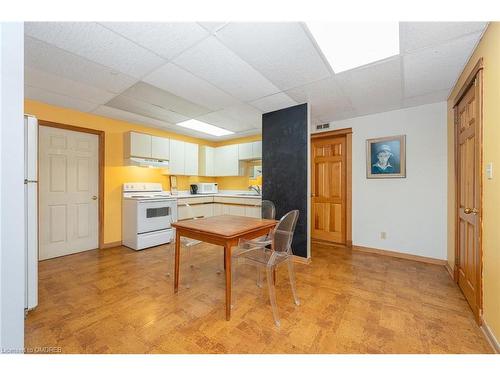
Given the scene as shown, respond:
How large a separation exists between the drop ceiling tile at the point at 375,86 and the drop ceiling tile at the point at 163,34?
1.61 metres

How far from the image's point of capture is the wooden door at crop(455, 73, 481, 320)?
1.82 m

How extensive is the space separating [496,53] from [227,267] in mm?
2550

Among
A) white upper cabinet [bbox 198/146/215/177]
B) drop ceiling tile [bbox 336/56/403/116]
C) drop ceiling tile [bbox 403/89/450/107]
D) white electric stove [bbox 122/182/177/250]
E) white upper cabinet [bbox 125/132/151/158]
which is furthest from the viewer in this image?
white upper cabinet [bbox 198/146/215/177]

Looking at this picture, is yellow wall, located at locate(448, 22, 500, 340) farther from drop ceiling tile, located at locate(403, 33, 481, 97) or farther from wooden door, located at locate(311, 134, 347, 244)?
wooden door, located at locate(311, 134, 347, 244)

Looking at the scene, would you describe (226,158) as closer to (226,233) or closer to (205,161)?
(205,161)

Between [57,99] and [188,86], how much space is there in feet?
6.60

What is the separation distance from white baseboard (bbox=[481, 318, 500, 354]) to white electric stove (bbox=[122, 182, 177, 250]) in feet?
12.2

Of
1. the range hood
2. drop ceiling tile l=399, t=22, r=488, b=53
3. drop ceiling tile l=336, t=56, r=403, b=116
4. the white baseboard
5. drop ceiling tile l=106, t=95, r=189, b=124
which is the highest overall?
drop ceiling tile l=336, t=56, r=403, b=116

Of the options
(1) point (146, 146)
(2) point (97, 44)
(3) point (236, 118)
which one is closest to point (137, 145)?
(1) point (146, 146)

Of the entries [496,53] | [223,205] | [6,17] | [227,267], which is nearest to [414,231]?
[496,53]

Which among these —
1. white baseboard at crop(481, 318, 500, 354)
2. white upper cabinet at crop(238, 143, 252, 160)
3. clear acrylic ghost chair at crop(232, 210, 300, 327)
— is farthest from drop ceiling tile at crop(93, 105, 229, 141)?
white baseboard at crop(481, 318, 500, 354)

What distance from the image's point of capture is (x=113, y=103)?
124 inches

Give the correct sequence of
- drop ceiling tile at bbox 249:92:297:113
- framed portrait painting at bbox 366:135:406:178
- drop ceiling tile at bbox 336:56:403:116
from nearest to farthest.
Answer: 1. drop ceiling tile at bbox 336:56:403:116
2. drop ceiling tile at bbox 249:92:297:113
3. framed portrait painting at bbox 366:135:406:178

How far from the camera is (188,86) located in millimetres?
2590
